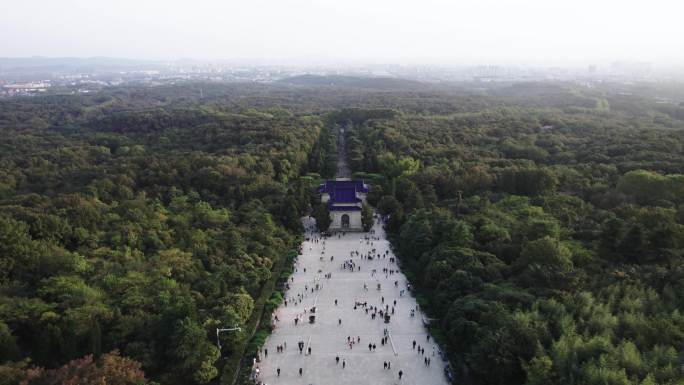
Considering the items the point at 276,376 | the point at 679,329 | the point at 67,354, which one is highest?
the point at 679,329

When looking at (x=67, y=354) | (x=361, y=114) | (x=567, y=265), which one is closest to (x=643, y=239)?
(x=567, y=265)

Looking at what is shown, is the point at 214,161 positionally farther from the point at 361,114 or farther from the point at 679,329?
the point at 361,114

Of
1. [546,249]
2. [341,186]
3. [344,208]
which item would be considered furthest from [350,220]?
[546,249]

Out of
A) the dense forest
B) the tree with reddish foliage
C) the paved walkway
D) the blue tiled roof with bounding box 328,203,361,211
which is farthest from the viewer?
the blue tiled roof with bounding box 328,203,361,211

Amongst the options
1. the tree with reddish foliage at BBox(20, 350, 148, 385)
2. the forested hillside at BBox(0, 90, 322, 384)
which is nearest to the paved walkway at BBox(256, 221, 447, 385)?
the forested hillside at BBox(0, 90, 322, 384)

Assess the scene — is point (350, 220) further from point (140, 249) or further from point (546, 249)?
point (546, 249)

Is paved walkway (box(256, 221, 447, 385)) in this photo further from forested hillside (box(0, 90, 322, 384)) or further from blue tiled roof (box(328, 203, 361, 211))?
blue tiled roof (box(328, 203, 361, 211))

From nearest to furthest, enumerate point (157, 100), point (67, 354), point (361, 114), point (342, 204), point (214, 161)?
point (67, 354) → point (342, 204) → point (214, 161) → point (361, 114) → point (157, 100)
